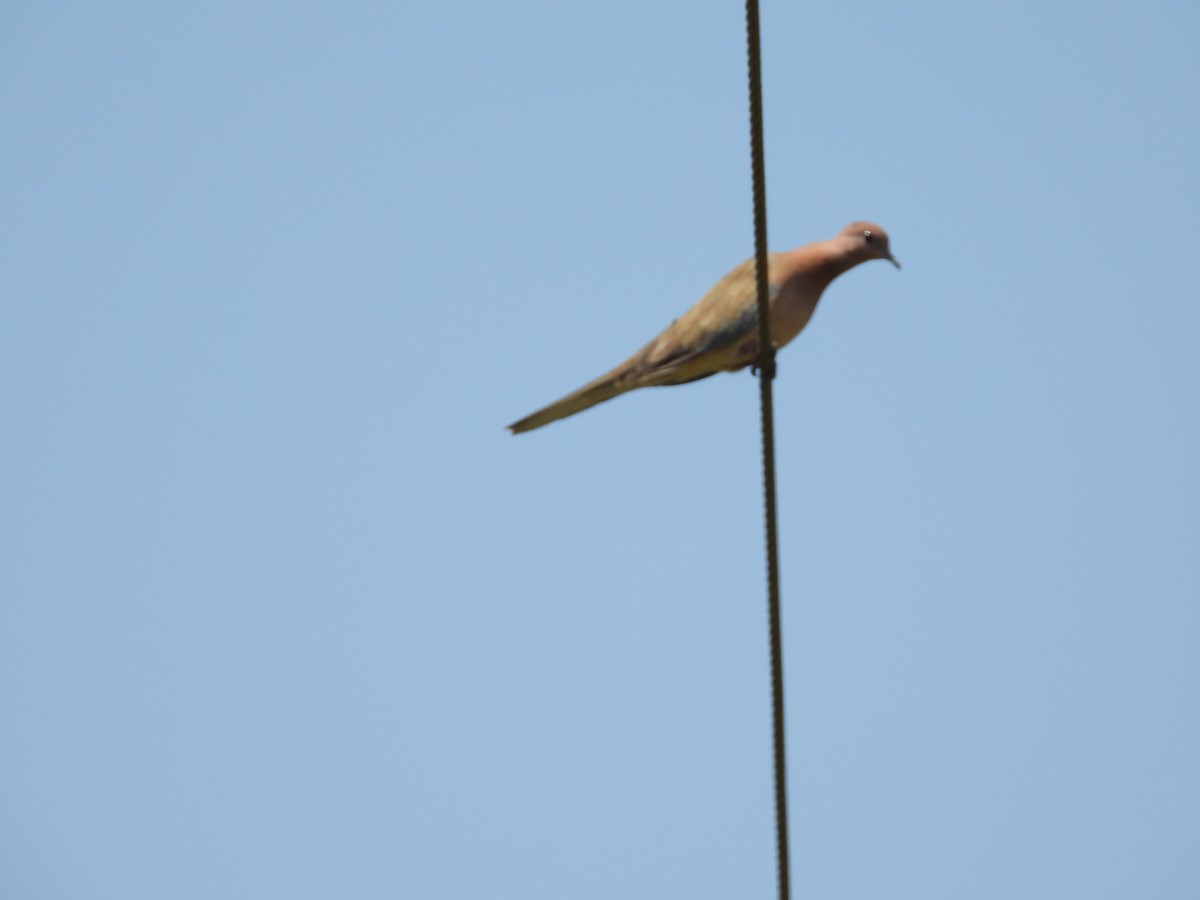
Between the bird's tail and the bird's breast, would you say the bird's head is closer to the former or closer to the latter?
the bird's breast

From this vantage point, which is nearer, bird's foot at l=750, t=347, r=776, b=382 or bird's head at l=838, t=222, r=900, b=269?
bird's foot at l=750, t=347, r=776, b=382

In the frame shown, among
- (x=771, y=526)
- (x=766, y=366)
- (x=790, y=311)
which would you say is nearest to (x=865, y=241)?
(x=790, y=311)

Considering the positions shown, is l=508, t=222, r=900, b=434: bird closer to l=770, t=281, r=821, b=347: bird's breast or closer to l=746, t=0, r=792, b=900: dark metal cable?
l=770, t=281, r=821, b=347: bird's breast

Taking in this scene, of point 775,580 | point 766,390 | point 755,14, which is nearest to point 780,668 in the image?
point 775,580

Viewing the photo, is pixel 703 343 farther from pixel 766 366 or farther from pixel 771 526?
pixel 771 526

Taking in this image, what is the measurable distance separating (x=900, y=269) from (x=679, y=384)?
4.16 feet

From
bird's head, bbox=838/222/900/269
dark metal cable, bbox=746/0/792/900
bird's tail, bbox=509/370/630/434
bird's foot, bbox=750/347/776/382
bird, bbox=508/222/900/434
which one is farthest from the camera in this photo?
bird's head, bbox=838/222/900/269

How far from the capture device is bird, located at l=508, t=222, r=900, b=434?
22.7 ft

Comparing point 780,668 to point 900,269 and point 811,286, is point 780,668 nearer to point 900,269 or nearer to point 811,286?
point 811,286

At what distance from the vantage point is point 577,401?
6918 mm

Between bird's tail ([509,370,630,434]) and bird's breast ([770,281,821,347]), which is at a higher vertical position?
bird's breast ([770,281,821,347])

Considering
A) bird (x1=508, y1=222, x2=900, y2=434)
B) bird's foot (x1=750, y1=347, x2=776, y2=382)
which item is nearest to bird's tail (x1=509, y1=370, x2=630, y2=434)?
bird (x1=508, y1=222, x2=900, y2=434)

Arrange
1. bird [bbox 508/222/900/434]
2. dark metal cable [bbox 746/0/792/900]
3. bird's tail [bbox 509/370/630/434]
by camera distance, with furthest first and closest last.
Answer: bird [bbox 508/222/900/434] < bird's tail [bbox 509/370/630/434] < dark metal cable [bbox 746/0/792/900]

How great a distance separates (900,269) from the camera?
24.8 ft
